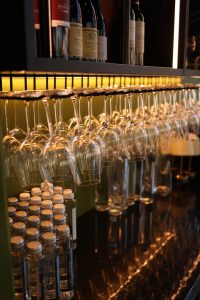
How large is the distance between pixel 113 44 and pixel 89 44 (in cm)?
25

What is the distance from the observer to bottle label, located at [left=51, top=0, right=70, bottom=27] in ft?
2.64

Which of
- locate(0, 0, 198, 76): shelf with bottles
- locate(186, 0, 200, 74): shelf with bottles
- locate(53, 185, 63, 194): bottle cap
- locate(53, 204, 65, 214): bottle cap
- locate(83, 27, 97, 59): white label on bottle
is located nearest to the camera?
locate(0, 0, 198, 76): shelf with bottles

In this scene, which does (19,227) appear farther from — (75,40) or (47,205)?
(75,40)

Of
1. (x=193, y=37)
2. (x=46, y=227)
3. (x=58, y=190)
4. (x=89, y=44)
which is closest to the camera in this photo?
(x=89, y=44)

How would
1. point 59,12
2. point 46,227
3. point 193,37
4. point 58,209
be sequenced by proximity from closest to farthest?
point 59,12
point 46,227
point 58,209
point 193,37

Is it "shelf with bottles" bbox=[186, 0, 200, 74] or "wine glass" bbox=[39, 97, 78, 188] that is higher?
"shelf with bottles" bbox=[186, 0, 200, 74]

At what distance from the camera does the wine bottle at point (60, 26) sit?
0.81 m

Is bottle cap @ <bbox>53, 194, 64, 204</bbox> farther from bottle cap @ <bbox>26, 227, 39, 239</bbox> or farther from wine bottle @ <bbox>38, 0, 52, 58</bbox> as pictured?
wine bottle @ <bbox>38, 0, 52, 58</bbox>

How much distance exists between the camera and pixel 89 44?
0.96m

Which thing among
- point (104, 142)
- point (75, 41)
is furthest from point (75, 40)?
point (104, 142)

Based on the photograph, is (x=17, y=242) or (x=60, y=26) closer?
(x=60, y=26)

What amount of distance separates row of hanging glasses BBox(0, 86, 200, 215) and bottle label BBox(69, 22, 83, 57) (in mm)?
150

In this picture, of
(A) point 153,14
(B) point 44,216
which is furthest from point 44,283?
(A) point 153,14

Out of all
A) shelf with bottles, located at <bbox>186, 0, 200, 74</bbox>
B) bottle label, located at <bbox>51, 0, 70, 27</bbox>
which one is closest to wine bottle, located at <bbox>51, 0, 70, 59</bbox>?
bottle label, located at <bbox>51, 0, 70, 27</bbox>
